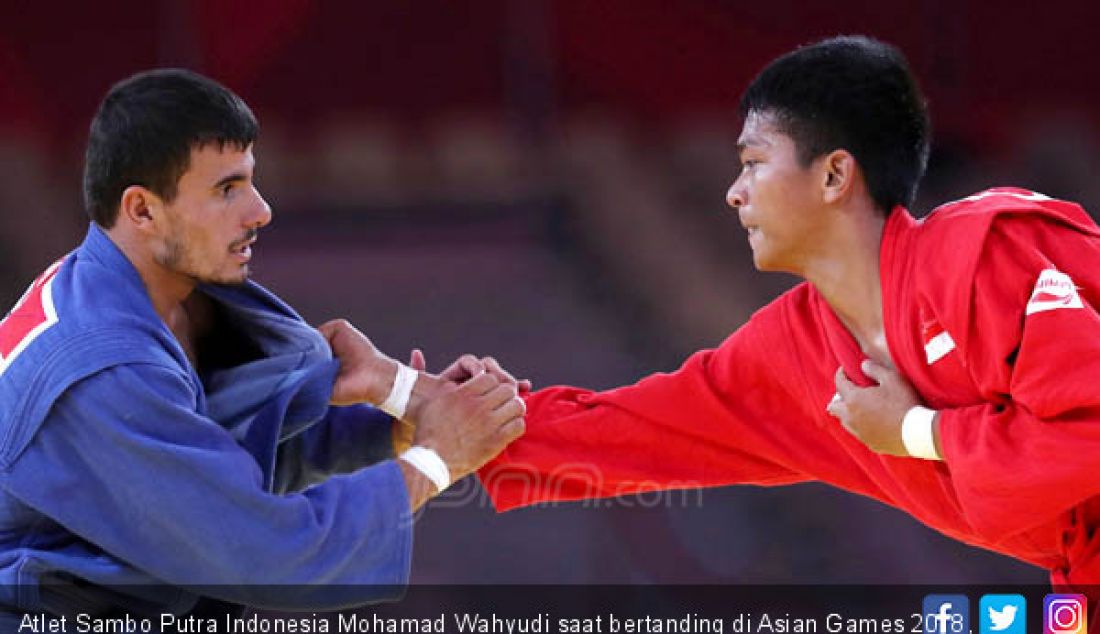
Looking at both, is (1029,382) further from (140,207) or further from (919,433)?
(140,207)

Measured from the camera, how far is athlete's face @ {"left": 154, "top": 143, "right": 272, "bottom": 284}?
317 cm

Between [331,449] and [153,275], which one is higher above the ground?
[153,275]

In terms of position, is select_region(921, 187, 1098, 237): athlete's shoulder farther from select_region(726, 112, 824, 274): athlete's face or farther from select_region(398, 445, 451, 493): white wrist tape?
select_region(398, 445, 451, 493): white wrist tape

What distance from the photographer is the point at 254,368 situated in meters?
3.43

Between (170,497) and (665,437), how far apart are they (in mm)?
1228

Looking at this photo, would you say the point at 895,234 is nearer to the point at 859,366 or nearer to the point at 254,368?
the point at 859,366

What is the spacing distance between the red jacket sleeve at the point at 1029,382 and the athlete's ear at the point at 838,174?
1.22 ft

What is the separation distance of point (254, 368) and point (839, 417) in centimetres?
129

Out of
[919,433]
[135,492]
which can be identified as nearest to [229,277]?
[135,492]

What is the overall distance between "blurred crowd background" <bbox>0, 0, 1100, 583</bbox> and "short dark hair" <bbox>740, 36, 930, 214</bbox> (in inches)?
164

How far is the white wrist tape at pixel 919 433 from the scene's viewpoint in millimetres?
3068

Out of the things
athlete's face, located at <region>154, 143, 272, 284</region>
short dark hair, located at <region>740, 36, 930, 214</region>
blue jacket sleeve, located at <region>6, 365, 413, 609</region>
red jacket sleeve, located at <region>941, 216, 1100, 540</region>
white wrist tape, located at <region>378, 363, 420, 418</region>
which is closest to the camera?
red jacket sleeve, located at <region>941, 216, 1100, 540</region>

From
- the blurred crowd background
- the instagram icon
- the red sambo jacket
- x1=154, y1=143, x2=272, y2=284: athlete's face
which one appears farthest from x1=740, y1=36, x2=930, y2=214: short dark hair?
the blurred crowd background

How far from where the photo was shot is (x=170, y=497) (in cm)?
294
